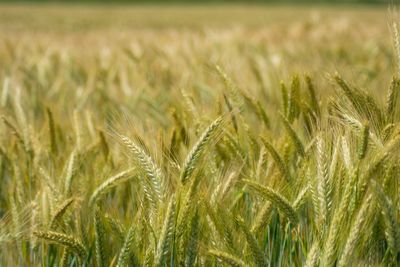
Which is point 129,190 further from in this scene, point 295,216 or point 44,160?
point 295,216

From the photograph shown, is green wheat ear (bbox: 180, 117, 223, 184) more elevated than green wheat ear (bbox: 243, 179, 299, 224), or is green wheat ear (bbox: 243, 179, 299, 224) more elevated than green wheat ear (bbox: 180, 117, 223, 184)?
green wheat ear (bbox: 180, 117, 223, 184)

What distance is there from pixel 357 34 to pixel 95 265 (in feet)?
17.4

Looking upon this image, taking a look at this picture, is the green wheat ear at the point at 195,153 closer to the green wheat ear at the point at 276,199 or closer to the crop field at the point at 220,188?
the crop field at the point at 220,188

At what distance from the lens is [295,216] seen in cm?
127

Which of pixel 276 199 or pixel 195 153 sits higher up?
pixel 195 153

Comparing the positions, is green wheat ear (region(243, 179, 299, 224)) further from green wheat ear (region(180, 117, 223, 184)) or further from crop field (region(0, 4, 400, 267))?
green wheat ear (region(180, 117, 223, 184))

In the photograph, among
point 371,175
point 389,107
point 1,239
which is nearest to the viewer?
point 371,175

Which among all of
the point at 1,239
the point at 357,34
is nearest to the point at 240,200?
the point at 1,239

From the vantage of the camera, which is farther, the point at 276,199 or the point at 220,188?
the point at 220,188

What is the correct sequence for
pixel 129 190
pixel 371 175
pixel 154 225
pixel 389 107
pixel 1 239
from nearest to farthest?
pixel 371 175 → pixel 154 225 → pixel 1 239 → pixel 389 107 → pixel 129 190

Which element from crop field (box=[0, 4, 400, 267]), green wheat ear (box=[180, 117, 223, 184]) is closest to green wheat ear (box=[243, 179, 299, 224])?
crop field (box=[0, 4, 400, 267])

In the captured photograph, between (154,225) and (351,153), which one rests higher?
(351,153)

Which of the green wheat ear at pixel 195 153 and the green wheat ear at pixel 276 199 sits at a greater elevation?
the green wheat ear at pixel 195 153

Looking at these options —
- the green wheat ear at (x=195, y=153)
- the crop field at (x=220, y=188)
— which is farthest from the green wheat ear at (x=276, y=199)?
the green wheat ear at (x=195, y=153)
